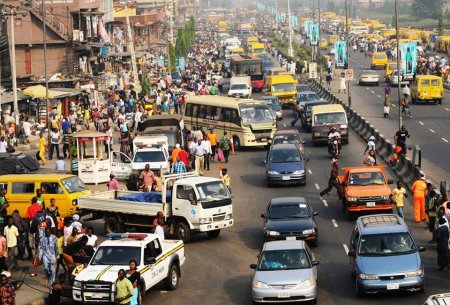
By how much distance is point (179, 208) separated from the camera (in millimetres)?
31922

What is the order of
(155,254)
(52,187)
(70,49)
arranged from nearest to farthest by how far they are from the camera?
1. (155,254)
2. (52,187)
3. (70,49)

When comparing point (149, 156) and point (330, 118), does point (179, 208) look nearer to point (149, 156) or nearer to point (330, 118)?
point (149, 156)

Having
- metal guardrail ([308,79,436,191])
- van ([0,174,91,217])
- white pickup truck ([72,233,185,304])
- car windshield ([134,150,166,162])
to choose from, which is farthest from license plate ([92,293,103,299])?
car windshield ([134,150,166,162])

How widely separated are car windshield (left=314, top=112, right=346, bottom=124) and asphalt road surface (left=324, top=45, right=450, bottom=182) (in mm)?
3557

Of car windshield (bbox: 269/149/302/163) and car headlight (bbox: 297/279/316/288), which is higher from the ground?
car windshield (bbox: 269/149/302/163)

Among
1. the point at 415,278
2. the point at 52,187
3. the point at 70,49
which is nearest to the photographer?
the point at 415,278

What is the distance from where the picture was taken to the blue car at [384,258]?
24078mm

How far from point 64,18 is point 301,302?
59.6 meters

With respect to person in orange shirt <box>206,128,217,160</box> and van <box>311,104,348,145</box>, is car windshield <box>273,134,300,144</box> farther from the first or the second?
van <box>311,104,348,145</box>

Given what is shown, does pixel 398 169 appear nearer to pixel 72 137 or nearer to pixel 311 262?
pixel 72 137

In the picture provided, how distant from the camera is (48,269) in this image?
27188 millimetres

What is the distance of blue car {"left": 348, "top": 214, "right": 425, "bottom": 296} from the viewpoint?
24078 millimetres

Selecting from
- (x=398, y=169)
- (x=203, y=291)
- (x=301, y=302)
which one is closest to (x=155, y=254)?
(x=203, y=291)

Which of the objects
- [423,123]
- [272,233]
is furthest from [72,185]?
[423,123]
